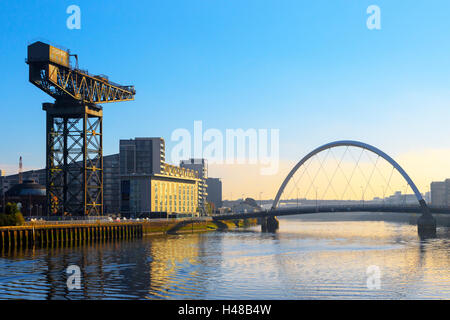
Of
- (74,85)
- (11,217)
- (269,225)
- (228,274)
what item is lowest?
(269,225)

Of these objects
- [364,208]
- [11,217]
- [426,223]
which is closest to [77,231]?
[11,217]

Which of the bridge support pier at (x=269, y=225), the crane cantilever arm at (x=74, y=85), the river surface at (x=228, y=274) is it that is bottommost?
the bridge support pier at (x=269, y=225)

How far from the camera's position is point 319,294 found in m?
38.3

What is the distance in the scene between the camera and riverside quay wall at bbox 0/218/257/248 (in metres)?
80.0

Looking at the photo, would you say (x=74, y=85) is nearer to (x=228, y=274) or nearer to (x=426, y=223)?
(x=228, y=274)

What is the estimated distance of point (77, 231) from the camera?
305ft

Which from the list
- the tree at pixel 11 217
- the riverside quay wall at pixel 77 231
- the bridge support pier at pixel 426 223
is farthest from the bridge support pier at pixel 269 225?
the tree at pixel 11 217

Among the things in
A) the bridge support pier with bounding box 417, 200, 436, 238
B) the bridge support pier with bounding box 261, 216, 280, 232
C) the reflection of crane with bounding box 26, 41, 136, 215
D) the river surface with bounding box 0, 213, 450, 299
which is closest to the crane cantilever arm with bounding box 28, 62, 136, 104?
the reflection of crane with bounding box 26, 41, 136, 215

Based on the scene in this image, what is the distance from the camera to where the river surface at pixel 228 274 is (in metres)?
38.7

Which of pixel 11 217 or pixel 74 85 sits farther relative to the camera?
pixel 74 85

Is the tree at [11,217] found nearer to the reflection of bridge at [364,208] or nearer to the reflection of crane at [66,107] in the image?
the reflection of crane at [66,107]

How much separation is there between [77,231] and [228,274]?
50.9 m

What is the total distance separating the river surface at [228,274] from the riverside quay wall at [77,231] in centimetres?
972
